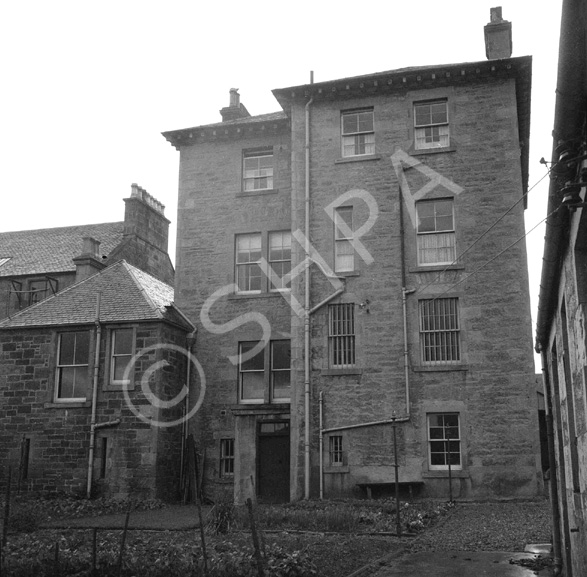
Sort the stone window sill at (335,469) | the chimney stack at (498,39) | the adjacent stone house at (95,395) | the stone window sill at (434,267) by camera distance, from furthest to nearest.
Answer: the chimney stack at (498,39) < the adjacent stone house at (95,395) < the stone window sill at (434,267) < the stone window sill at (335,469)

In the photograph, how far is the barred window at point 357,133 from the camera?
79.6ft

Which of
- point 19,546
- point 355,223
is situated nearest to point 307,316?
point 355,223

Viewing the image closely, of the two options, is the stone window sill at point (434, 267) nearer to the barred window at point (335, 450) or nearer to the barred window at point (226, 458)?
the barred window at point (335, 450)

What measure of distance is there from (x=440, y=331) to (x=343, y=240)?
13.6 feet

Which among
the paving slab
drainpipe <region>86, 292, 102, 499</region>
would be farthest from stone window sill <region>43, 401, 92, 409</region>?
A: the paving slab

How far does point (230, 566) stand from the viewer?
944 centimetres

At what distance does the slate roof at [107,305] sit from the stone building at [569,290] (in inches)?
618

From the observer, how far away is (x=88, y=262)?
31.9 m

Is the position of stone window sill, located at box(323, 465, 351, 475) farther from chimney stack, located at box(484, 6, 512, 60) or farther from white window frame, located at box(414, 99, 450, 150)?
chimney stack, located at box(484, 6, 512, 60)

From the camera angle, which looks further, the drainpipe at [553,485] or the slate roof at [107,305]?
the slate roof at [107,305]

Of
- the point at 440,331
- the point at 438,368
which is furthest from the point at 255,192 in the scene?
the point at 438,368

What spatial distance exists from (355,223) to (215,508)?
1153cm

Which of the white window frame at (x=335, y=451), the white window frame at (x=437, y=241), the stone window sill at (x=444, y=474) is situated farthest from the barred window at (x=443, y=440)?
the white window frame at (x=437, y=241)

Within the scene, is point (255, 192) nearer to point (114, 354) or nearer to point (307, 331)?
point (307, 331)
